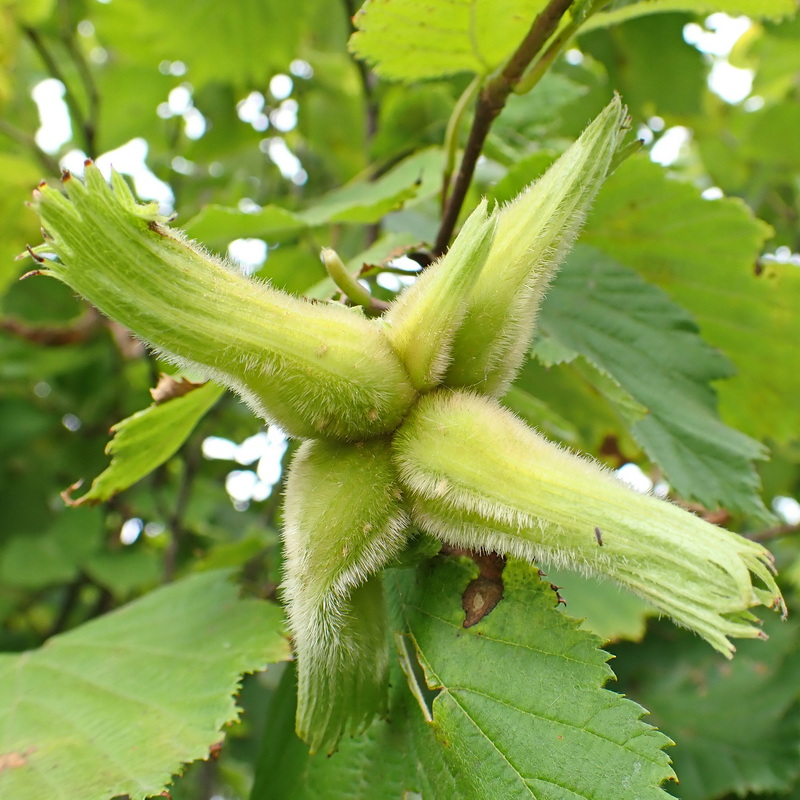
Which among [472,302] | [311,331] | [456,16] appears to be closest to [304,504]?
[311,331]

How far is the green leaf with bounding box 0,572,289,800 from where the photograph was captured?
131cm

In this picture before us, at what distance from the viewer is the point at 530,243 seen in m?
1.06

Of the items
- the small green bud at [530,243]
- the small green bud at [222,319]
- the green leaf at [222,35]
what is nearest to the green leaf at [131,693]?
the small green bud at [222,319]

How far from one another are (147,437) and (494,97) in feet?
2.99

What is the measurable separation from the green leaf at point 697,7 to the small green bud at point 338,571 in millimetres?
1028

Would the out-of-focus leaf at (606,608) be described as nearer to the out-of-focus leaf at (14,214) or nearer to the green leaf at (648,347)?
the green leaf at (648,347)

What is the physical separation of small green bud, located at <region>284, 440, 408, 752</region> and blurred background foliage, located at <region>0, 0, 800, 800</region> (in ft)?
1.07

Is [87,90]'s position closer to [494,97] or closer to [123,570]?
[123,570]

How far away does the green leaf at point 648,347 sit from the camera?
1.60 m

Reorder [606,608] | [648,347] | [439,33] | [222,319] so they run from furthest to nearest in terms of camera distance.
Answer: [606,608] < [648,347] < [439,33] < [222,319]

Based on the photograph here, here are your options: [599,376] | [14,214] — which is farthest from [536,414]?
[14,214]

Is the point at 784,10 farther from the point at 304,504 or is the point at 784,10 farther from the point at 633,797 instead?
the point at 633,797

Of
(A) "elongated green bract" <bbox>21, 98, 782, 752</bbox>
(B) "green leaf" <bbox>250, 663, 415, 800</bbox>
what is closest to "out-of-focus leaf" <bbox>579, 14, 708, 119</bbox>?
(A) "elongated green bract" <bbox>21, 98, 782, 752</bbox>

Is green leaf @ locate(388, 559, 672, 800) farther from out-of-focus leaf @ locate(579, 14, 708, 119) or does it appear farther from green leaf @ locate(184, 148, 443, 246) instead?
out-of-focus leaf @ locate(579, 14, 708, 119)
